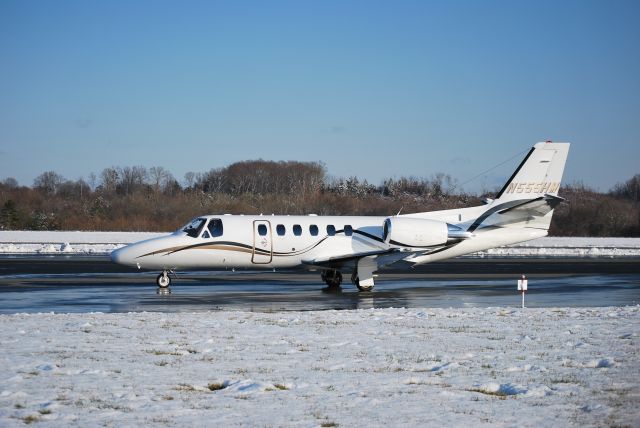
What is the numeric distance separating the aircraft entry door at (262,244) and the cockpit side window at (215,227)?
110 centimetres

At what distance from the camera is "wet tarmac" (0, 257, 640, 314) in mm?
20391

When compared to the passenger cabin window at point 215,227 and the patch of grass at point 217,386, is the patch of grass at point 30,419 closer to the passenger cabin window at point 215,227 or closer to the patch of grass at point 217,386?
the patch of grass at point 217,386

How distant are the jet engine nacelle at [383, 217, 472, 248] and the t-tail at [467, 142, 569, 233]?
1711 millimetres

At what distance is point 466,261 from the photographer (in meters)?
41.6

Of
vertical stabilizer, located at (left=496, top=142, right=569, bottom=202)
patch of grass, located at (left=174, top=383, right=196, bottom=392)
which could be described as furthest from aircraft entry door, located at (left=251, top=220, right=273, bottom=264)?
patch of grass, located at (left=174, top=383, right=196, bottom=392)

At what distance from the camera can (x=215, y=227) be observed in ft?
81.9

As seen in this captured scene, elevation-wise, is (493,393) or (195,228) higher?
(195,228)

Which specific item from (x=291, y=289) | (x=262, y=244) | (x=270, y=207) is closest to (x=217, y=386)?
(x=291, y=289)

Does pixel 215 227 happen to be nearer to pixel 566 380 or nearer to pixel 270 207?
pixel 566 380

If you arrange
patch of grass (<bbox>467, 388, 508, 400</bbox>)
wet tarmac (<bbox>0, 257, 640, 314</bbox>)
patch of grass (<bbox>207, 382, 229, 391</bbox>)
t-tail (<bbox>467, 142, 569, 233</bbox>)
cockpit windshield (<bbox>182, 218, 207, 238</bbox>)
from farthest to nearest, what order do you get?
t-tail (<bbox>467, 142, 569, 233</bbox>) → cockpit windshield (<bbox>182, 218, 207, 238</bbox>) → wet tarmac (<bbox>0, 257, 640, 314</bbox>) → patch of grass (<bbox>207, 382, 229, 391</bbox>) → patch of grass (<bbox>467, 388, 508, 400</bbox>)

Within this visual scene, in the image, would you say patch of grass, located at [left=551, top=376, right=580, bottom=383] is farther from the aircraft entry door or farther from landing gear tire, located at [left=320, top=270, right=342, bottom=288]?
landing gear tire, located at [left=320, top=270, right=342, bottom=288]

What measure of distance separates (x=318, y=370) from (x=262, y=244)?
14.4 m

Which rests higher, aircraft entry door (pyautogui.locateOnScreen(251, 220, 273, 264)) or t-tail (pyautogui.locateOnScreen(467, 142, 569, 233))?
t-tail (pyautogui.locateOnScreen(467, 142, 569, 233))

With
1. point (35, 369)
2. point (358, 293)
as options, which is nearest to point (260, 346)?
point (35, 369)
